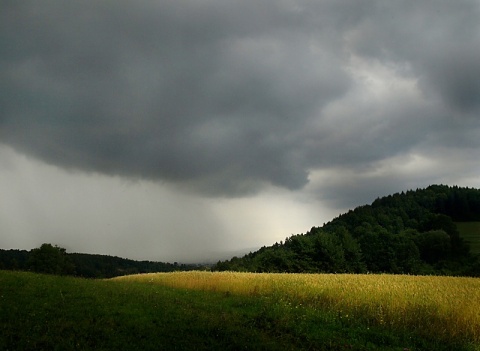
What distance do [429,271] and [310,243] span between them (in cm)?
3526

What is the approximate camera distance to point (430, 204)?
477 ft

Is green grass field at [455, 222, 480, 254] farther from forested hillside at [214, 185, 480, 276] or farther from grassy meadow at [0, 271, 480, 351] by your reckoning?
grassy meadow at [0, 271, 480, 351]

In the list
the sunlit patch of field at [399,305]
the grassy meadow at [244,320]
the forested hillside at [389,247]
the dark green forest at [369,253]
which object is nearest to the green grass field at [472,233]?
the dark green forest at [369,253]

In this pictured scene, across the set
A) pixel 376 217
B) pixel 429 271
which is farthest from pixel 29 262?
pixel 376 217

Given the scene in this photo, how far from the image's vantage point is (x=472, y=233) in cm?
11300

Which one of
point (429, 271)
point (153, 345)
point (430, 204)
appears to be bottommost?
point (429, 271)

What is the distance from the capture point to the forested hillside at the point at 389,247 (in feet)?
230

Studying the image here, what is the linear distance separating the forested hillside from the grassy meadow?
52.6 m

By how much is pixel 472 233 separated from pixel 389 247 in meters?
51.9

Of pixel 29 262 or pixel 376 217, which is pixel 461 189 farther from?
pixel 29 262

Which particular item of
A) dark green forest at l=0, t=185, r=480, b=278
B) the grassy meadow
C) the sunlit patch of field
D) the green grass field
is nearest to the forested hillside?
dark green forest at l=0, t=185, r=480, b=278

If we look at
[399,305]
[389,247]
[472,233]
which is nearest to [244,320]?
[399,305]

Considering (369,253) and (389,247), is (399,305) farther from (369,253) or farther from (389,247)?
(369,253)

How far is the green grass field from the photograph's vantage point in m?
99.9
